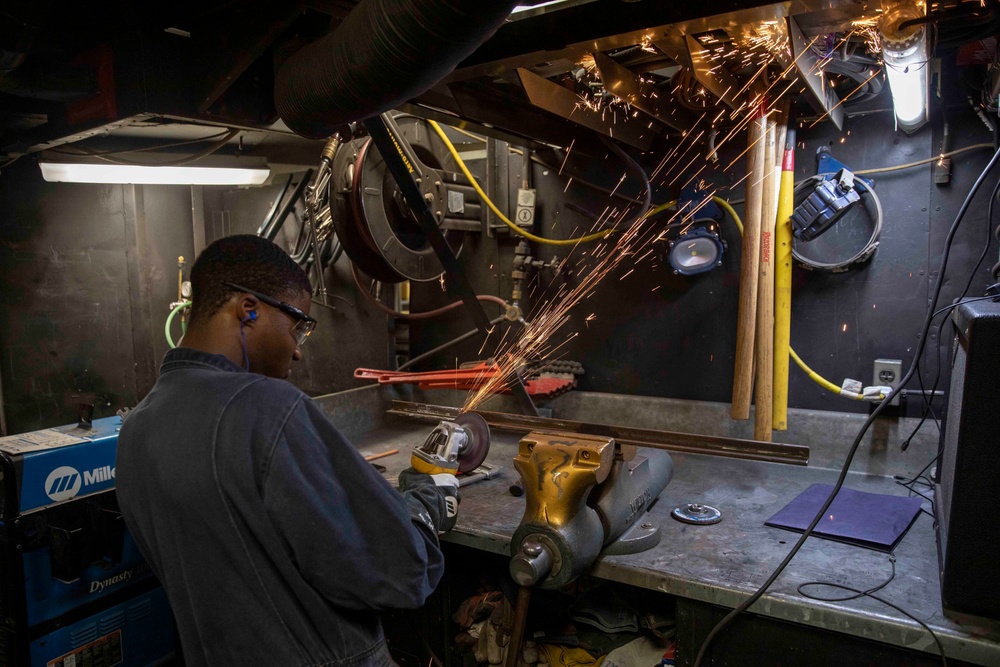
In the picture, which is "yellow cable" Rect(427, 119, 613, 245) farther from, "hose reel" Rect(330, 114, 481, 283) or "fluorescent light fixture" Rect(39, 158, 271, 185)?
"fluorescent light fixture" Rect(39, 158, 271, 185)

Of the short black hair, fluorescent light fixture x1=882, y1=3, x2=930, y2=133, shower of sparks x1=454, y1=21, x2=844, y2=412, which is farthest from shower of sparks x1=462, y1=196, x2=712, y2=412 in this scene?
the short black hair

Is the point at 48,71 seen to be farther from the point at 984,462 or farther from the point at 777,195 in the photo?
the point at 984,462

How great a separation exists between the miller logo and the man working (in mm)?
967

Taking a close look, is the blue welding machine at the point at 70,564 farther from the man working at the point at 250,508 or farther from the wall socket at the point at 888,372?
the wall socket at the point at 888,372

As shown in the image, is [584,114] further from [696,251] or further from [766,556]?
[766,556]

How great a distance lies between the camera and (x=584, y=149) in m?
3.14

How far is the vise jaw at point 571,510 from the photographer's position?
1848mm

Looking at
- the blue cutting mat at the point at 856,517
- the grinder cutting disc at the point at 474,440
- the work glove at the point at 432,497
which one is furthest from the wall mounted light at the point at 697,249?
the work glove at the point at 432,497

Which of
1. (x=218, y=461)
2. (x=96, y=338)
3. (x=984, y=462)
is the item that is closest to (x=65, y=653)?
(x=218, y=461)

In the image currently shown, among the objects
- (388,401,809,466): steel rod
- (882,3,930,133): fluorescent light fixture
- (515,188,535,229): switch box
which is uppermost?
(882,3,930,133): fluorescent light fixture

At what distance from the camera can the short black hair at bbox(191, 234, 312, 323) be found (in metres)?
1.51

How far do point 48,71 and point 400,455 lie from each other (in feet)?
6.71

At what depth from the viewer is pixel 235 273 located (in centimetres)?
152

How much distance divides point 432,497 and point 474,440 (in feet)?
2.42
